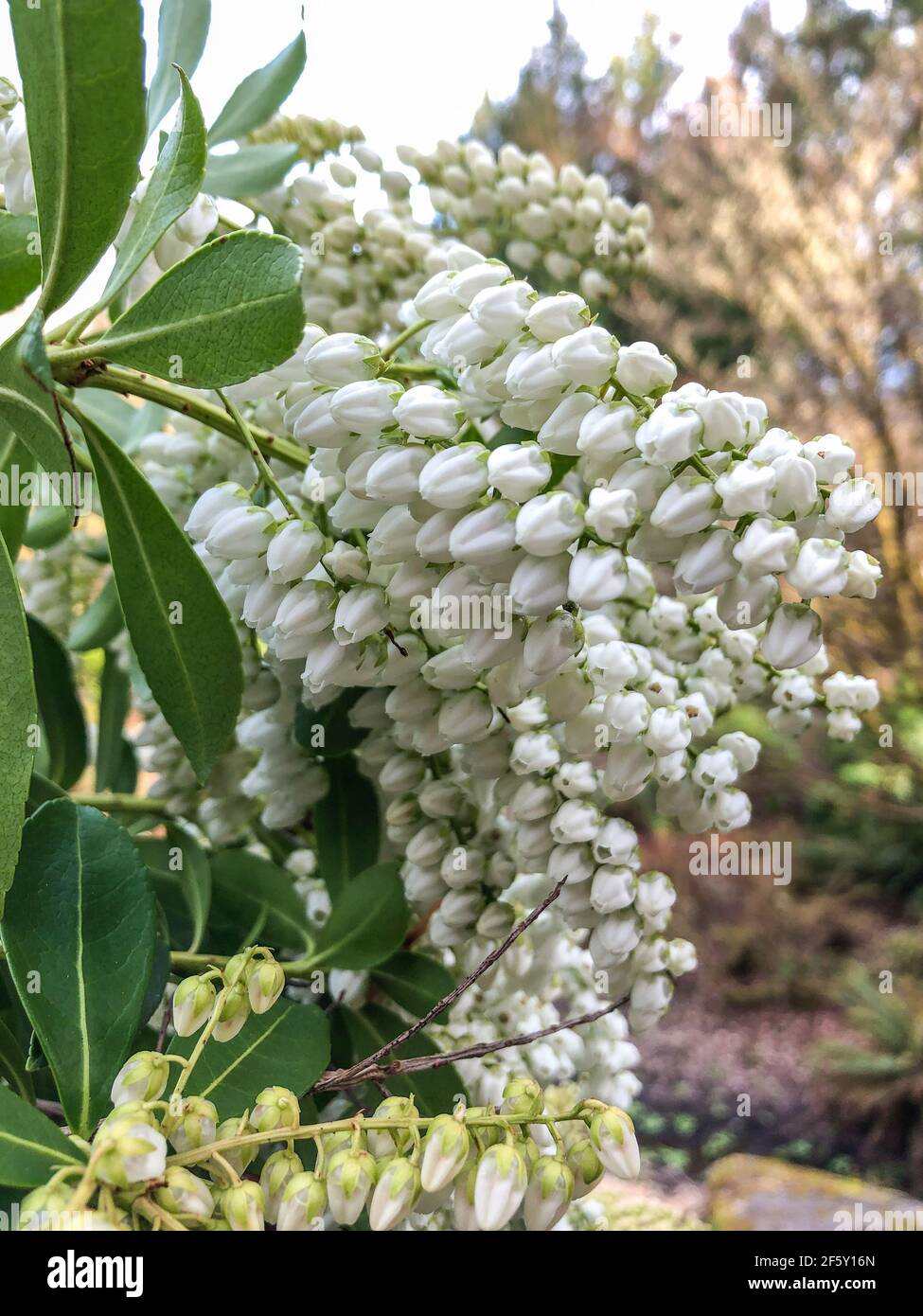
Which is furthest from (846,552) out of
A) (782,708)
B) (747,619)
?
(782,708)

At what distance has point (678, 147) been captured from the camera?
441 cm

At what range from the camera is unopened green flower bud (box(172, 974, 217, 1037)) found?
341 millimetres

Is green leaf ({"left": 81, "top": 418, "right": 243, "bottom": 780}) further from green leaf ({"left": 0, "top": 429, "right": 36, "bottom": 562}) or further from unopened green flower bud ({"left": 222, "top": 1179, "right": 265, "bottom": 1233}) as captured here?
unopened green flower bud ({"left": 222, "top": 1179, "right": 265, "bottom": 1233})

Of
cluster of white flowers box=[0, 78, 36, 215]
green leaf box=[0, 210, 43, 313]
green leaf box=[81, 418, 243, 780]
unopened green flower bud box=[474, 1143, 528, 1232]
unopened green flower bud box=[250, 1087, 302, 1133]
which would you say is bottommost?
unopened green flower bud box=[474, 1143, 528, 1232]

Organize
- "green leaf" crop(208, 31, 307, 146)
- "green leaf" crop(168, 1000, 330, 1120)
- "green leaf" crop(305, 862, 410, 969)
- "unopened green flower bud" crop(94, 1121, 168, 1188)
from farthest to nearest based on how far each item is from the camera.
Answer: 1. "green leaf" crop(208, 31, 307, 146)
2. "green leaf" crop(305, 862, 410, 969)
3. "green leaf" crop(168, 1000, 330, 1120)
4. "unopened green flower bud" crop(94, 1121, 168, 1188)

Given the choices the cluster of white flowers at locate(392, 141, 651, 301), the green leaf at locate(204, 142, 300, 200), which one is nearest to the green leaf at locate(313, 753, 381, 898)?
the green leaf at locate(204, 142, 300, 200)

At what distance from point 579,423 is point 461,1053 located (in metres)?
0.23

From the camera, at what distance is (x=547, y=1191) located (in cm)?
32

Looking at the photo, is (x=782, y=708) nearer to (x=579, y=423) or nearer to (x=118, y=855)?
(x=579, y=423)

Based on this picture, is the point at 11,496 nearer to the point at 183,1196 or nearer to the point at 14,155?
the point at 14,155

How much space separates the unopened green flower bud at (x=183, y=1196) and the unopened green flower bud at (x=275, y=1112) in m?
0.03

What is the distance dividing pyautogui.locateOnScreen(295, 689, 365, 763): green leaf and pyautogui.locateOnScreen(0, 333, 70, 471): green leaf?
0.17 meters

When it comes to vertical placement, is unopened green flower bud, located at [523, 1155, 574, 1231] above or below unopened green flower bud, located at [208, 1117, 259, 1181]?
below
